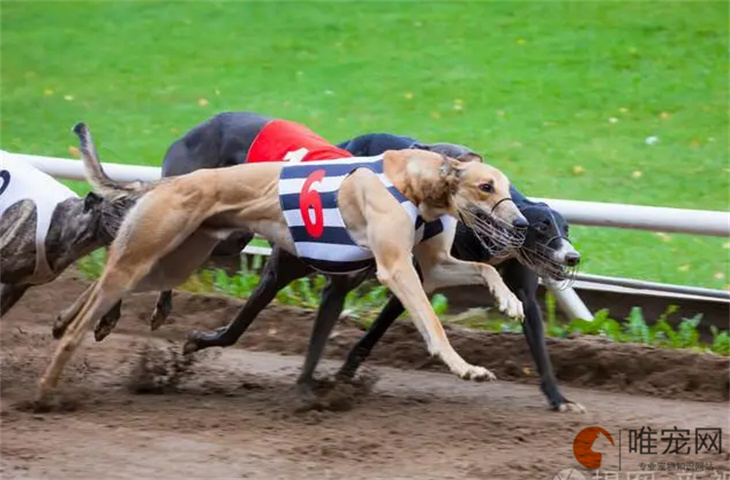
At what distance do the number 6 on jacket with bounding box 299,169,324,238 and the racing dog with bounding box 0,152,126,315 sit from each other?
99 cm

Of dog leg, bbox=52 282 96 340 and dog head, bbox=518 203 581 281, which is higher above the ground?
dog head, bbox=518 203 581 281

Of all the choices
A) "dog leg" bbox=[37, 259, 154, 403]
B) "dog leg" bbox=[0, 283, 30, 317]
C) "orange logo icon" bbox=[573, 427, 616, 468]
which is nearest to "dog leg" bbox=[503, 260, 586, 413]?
"orange logo icon" bbox=[573, 427, 616, 468]

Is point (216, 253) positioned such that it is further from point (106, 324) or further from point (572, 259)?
point (572, 259)

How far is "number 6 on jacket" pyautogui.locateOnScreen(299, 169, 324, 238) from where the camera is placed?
19.0 feet

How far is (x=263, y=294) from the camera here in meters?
6.59

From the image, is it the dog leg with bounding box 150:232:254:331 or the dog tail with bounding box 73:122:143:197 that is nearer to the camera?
the dog tail with bounding box 73:122:143:197

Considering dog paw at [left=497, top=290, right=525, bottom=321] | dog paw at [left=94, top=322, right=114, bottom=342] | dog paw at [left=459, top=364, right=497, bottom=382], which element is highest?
dog paw at [left=497, top=290, right=525, bottom=321]

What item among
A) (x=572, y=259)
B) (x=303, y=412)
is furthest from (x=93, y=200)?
(x=572, y=259)

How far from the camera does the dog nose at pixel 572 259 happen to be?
5.70 meters

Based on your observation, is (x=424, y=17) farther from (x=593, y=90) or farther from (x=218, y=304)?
(x=218, y=304)

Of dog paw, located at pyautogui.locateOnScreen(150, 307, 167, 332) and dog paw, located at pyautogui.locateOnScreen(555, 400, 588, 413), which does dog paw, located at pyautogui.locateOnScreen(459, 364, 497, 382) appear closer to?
dog paw, located at pyautogui.locateOnScreen(555, 400, 588, 413)

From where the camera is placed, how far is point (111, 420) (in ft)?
19.5

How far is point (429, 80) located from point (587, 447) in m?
7.74

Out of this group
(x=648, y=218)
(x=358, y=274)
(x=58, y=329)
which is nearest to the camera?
(x=358, y=274)
